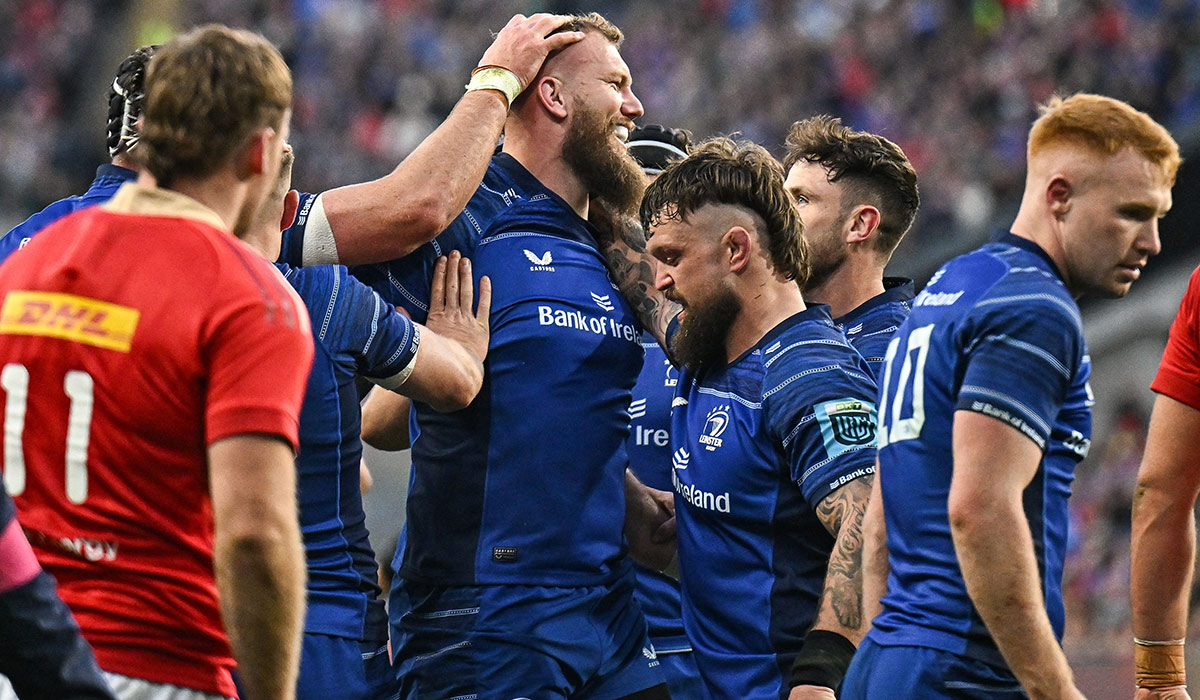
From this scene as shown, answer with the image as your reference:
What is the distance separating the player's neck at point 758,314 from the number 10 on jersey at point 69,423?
209cm

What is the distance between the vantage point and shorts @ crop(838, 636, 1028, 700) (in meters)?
3.21

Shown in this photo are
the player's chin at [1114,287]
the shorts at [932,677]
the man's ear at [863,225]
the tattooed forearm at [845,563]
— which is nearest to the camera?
the shorts at [932,677]

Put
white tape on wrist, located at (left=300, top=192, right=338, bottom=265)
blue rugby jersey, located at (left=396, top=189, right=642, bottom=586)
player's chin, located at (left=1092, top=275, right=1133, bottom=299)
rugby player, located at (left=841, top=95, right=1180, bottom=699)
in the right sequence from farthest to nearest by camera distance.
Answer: blue rugby jersey, located at (left=396, top=189, right=642, bottom=586) → white tape on wrist, located at (left=300, top=192, right=338, bottom=265) → player's chin, located at (left=1092, top=275, right=1133, bottom=299) → rugby player, located at (left=841, top=95, right=1180, bottom=699)

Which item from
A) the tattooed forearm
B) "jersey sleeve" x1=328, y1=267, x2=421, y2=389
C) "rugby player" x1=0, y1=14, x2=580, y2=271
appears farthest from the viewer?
"rugby player" x1=0, y1=14, x2=580, y2=271

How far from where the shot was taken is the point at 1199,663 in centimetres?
934

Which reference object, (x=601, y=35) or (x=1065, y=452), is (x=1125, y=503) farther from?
(x=1065, y=452)

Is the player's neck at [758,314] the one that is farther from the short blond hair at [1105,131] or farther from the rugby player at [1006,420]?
the short blond hair at [1105,131]

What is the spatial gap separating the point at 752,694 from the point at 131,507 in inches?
76.8

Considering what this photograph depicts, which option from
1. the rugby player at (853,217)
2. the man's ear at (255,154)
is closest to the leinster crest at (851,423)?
the rugby player at (853,217)

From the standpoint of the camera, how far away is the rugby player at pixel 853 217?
532cm

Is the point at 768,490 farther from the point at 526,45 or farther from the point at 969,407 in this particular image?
the point at 526,45

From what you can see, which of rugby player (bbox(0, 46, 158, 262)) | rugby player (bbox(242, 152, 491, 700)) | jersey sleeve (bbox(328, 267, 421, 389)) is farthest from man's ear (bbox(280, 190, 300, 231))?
rugby player (bbox(0, 46, 158, 262))

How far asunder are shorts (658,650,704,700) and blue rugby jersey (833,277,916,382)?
122 cm

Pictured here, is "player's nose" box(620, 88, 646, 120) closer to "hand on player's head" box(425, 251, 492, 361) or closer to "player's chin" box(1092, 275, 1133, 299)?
"hand on player's head" box(425, 251, 492, 361)
